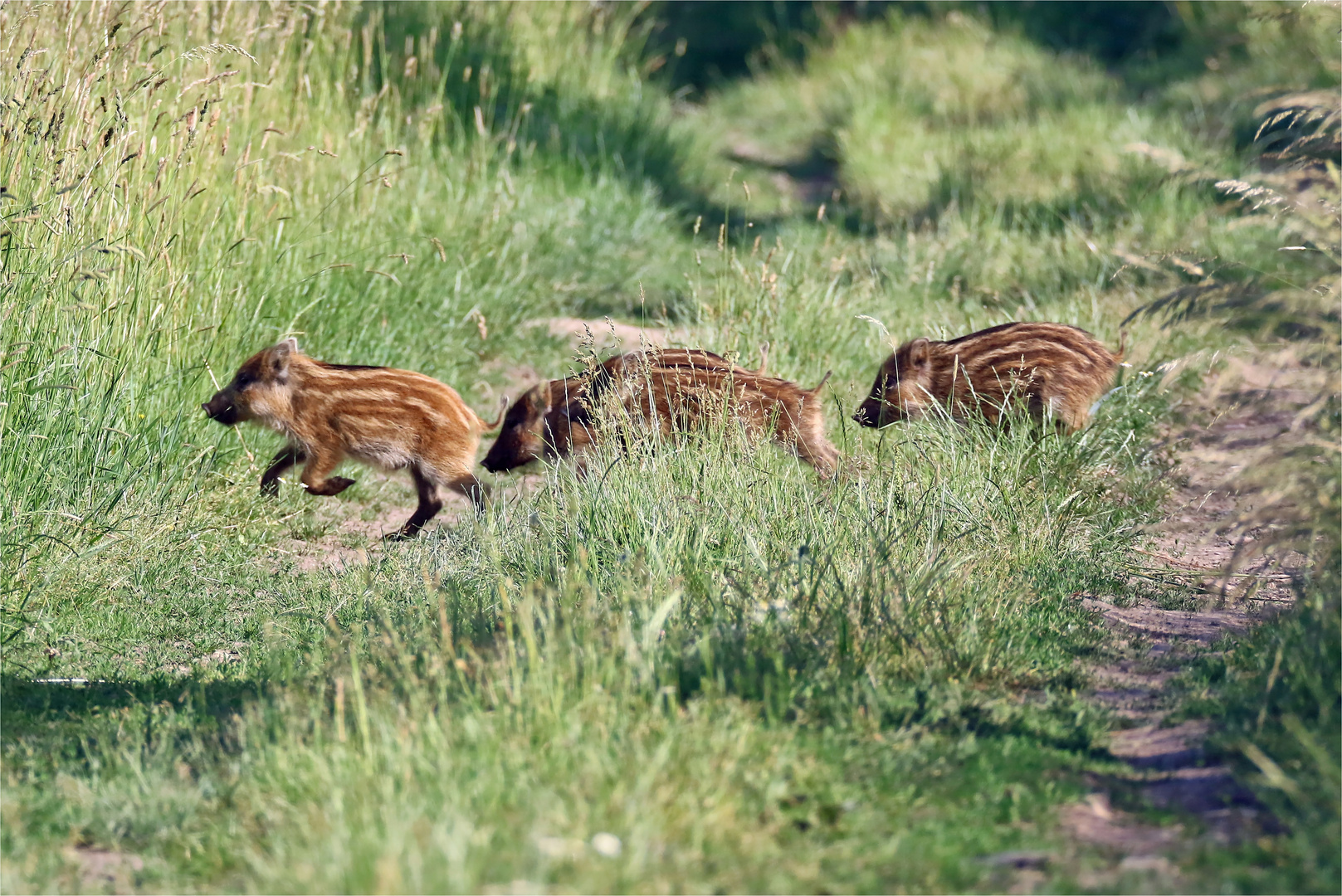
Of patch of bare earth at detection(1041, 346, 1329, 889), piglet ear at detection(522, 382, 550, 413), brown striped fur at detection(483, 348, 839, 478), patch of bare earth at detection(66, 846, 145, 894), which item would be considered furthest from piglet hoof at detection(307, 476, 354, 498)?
patch of bare earth at detection(1041, 346, 1329, 889)

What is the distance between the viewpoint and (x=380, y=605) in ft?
14.0

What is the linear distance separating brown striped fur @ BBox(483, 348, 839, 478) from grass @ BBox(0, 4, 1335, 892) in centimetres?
19

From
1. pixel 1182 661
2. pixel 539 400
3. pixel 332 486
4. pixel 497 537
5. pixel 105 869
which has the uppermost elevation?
pixel 1182 661

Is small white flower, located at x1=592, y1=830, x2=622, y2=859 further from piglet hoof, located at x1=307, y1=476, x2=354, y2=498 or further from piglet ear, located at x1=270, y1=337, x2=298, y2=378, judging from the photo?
piglet ear, located at x1=270, y1=337, x2=298, y2=378

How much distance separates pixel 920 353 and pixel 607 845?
3.81m

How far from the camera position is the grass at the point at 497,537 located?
295 centimetres

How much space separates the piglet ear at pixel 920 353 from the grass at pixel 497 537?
1.58 feet

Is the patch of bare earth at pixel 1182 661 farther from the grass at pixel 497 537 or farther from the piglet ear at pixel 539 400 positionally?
the piglet ear at pixel 539 400

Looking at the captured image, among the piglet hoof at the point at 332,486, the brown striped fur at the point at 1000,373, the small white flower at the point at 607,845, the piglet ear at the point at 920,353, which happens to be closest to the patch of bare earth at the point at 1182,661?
the brown striped fur at the point at 1000,373

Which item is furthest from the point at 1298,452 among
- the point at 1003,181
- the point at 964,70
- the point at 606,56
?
the point at 964,70

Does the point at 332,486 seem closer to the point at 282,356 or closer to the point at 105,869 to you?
the point at 282,356

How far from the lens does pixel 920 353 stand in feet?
19.8

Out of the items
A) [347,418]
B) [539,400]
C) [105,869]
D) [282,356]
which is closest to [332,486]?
[347,418]

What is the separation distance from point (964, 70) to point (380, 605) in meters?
10.6
